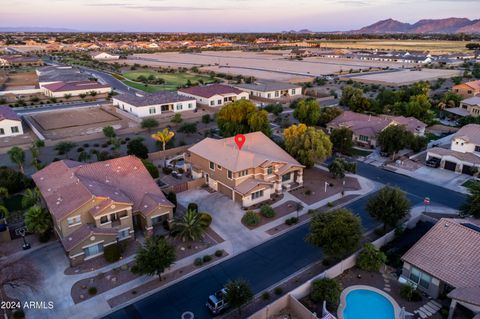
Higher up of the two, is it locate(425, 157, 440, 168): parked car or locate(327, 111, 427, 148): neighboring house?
locate(327, 111, 427, 148): neighboring house

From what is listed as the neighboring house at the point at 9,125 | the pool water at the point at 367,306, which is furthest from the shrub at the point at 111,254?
the neighboring house at the point at 9,125

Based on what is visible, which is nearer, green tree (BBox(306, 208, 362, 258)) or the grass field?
green tree (BBox(306, 208, 362, 258))

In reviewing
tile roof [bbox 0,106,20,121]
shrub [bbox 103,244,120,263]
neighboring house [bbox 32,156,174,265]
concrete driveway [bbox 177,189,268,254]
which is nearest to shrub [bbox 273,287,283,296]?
concrete driveway [bbox 177,189,268,254]

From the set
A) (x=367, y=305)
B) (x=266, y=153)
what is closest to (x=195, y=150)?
(x=266, y=153)

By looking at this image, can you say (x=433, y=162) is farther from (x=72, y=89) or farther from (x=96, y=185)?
(x=72, y=89)

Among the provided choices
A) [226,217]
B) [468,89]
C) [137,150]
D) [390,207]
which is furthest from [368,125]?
[468,89]

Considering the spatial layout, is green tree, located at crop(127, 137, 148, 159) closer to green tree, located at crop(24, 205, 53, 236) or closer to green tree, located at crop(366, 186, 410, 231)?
green tree, located at crop(24, 205, 53, 236)

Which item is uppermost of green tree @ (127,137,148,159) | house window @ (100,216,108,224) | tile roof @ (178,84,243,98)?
tile roof @ (178,84,243,98)
